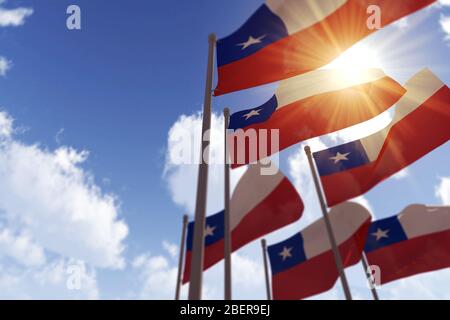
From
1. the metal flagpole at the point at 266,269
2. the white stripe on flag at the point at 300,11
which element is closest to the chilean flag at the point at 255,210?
the metal flagpole at the point at 266,269

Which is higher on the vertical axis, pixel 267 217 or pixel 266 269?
pixel 267 217

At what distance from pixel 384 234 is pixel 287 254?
13.9 ft

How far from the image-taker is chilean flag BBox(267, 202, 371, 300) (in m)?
12.6

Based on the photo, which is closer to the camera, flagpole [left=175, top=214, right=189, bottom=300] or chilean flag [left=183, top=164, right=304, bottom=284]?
flagpole [left=175, top=214, right=189, bottom=300]

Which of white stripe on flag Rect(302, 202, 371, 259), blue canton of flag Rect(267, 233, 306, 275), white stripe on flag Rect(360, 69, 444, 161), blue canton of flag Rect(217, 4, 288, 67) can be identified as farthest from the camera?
blue canton of flag Rect(267, 233, 306, 275)

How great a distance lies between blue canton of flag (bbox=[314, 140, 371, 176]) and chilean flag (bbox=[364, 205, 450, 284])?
4.40 meters

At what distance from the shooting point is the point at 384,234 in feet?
44.2

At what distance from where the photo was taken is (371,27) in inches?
301

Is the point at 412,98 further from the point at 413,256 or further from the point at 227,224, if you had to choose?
the point at 227,224

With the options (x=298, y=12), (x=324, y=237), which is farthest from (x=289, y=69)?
(x=324, y=237)

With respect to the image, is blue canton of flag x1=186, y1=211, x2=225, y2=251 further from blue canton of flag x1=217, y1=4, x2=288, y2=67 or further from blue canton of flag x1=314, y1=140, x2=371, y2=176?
blue canton of flag x1=217, y1=4, x2=288, y2=67

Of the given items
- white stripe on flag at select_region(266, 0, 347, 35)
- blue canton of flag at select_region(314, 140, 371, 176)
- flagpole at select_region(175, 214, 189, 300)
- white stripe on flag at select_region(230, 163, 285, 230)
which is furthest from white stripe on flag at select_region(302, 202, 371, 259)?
white stripe on flag at select_region(266, 0, 347, 35)

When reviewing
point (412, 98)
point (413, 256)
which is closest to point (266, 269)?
point (413, 256)

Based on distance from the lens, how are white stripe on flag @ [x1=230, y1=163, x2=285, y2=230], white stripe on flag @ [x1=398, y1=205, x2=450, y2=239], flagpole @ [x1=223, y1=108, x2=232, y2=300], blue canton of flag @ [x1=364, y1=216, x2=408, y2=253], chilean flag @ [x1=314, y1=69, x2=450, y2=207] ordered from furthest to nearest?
blue canton of flag @ [x1=364, y1=216, x2=408, y2=253] → white stripe on flag @ [x1=398, y1=205, x2=450, y2=239] → white stripe on flag @ [x1=230, y1=163, x2=285, y2=230] → chilean flag @ [x1=314, y1=69, x2=450, y2=207] → flagpole @ [x1=223, y1=108, x2=232, y2=300]
